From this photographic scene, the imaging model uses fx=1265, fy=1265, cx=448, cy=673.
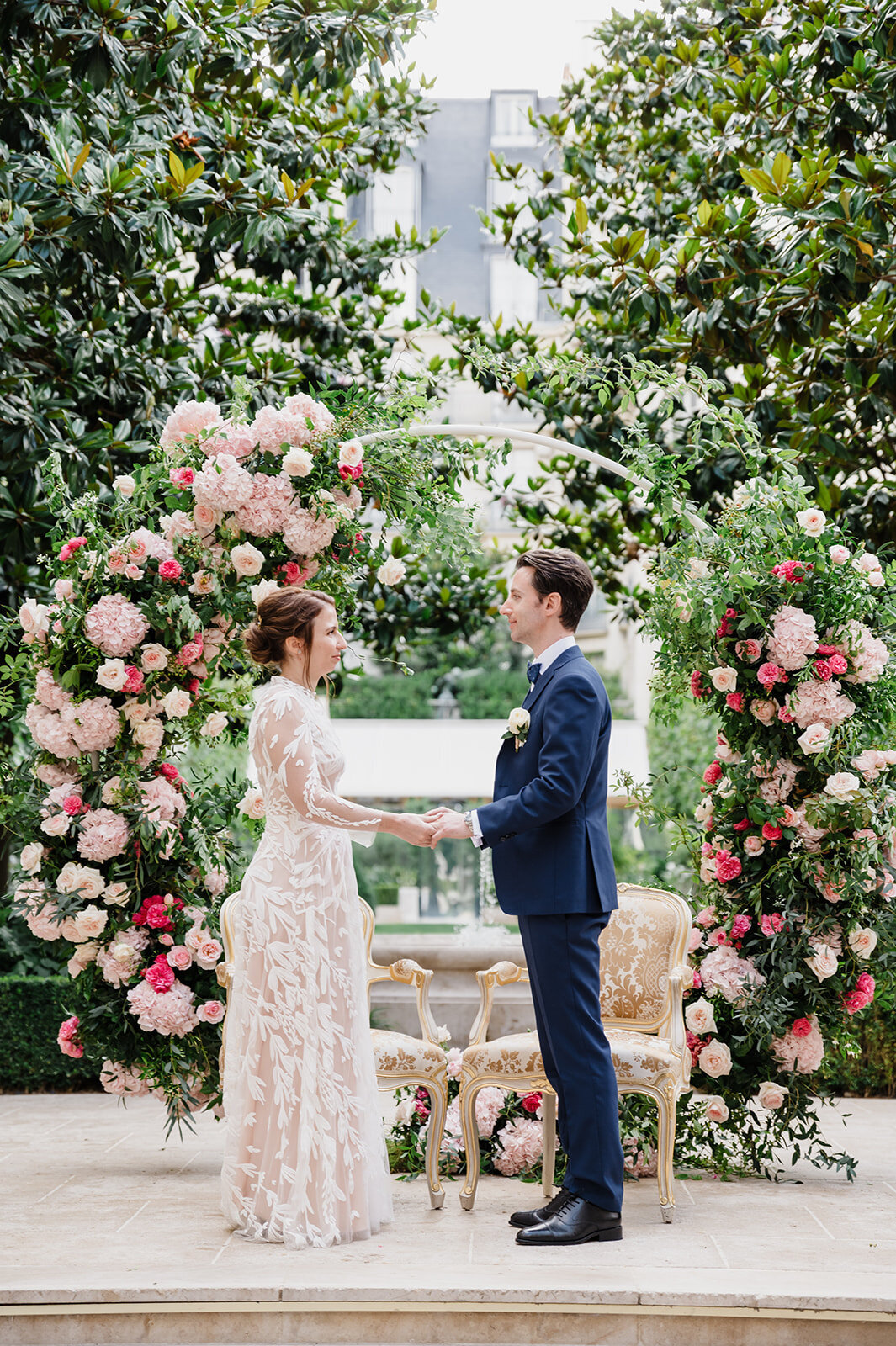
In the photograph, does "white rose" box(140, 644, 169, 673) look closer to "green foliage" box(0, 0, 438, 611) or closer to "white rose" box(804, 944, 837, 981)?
"green foliage" box(0, 0, 438, 611)

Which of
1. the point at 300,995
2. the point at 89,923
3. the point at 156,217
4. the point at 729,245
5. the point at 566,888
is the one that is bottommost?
the point at 300,995

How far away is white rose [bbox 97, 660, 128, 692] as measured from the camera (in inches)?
195

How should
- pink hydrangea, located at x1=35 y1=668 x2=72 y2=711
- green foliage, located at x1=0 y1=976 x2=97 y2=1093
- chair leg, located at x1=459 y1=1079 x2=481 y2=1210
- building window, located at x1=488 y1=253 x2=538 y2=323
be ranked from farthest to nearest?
1. building window, located at x1=488 y1=253 x2=538 y2=323
2. green foliage, located at x1=0 y1=976 x2=97 y2=1093
3. pink hydrangea, located at x1=35 y1=668 x2=72 y2=711
4. chair leg, located at x1=459 y1=1079 x2=481 y2=1210

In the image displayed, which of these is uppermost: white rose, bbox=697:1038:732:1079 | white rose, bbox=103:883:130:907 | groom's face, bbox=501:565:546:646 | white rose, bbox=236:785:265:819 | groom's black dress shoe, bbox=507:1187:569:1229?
groom's face, bbox=501:565:546:646

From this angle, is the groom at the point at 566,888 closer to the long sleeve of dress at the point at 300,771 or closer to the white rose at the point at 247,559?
the long sleeve of dress at the point at 300,771

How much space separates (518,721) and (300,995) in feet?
3.70

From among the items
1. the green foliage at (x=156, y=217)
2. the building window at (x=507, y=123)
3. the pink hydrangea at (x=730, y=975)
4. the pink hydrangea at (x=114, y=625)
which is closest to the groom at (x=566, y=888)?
the pink hydrangea at (x=730, y=975)

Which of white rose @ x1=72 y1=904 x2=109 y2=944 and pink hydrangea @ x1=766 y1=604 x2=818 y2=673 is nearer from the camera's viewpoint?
pink hydrangea @ x1=766 y1=604 x2=818 y2=673

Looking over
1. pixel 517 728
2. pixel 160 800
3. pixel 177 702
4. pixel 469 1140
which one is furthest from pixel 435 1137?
pixel 177 702

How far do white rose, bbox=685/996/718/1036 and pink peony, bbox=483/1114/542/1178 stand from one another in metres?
0.76

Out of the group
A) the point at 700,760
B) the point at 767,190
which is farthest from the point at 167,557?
the point at 700,760

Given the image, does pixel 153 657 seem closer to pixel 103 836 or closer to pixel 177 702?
pixel 177 702

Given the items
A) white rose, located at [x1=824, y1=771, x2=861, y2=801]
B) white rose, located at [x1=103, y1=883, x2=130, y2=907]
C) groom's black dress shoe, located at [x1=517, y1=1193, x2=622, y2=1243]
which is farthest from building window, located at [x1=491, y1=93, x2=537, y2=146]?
groom's black dress shoe, located at [x1=517, y1=1193, x2=622, y2=1243]

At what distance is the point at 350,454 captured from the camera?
16.1ft
